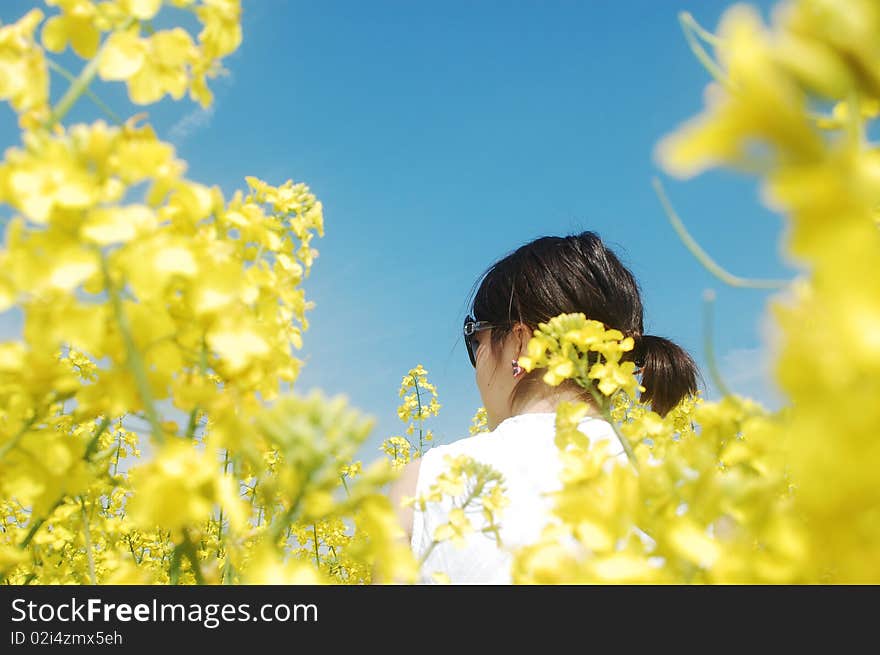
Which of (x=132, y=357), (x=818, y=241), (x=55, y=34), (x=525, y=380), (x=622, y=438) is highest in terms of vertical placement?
(x=525, y=380)

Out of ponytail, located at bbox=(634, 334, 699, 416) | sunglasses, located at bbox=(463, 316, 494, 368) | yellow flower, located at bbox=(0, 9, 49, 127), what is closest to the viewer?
yellow flower, located at bbox=(0, 9, 49, 127)

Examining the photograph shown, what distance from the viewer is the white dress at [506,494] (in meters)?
1.94

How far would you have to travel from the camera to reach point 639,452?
115 cm

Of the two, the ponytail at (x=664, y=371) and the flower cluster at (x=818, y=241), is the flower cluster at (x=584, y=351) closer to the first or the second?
the flower cluster at (x=818, y=241)

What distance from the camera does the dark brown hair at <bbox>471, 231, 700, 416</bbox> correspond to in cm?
254

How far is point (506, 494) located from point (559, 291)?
0.87 m

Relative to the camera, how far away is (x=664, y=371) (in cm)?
301

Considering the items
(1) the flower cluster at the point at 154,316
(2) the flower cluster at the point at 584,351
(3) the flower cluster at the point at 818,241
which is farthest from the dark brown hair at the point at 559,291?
(3) the flower cluster at the point at 818,241

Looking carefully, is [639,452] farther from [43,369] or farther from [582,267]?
[582,267]

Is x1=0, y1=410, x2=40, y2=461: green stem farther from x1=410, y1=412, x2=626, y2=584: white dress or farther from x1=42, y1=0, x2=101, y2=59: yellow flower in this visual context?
x1=410, y1=412, x2=626, y2=584: white dress

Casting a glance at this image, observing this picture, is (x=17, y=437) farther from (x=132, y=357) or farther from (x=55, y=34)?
(x=55, y=34)

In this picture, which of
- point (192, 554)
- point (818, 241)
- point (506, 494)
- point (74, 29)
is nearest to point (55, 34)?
point (74, 29)

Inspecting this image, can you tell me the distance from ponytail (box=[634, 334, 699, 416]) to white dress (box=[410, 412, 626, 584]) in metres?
0.73

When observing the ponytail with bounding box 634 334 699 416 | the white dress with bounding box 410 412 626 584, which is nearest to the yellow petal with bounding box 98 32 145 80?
the white dress with bounding box 410 412 626 584
